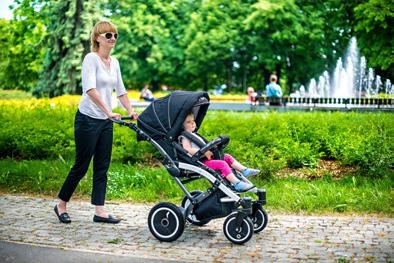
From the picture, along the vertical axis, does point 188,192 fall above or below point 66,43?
below

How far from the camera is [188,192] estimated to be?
6.58 m

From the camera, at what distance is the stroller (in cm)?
629

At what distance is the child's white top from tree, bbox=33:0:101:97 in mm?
22386

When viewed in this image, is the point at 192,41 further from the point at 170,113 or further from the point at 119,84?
the point at 170,113

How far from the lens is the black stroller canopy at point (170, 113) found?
655 cm

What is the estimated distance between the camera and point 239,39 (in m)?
45.9

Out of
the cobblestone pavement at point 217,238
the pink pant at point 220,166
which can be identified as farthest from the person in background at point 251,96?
the pink pant at point 220,166

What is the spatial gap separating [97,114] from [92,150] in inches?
16.0

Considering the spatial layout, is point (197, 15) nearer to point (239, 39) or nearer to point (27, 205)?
point (239, 39)

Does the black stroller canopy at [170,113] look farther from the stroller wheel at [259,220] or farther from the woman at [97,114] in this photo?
the stroller wheel at [259,220]

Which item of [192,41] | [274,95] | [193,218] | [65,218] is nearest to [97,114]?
[65,218]

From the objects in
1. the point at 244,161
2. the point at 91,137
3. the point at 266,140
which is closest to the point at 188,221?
the point at 91,137

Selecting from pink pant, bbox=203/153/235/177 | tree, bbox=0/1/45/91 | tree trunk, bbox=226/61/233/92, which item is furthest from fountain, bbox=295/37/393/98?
pink pant, bbox=203/153/235/177

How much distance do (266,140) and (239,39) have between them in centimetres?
3572
